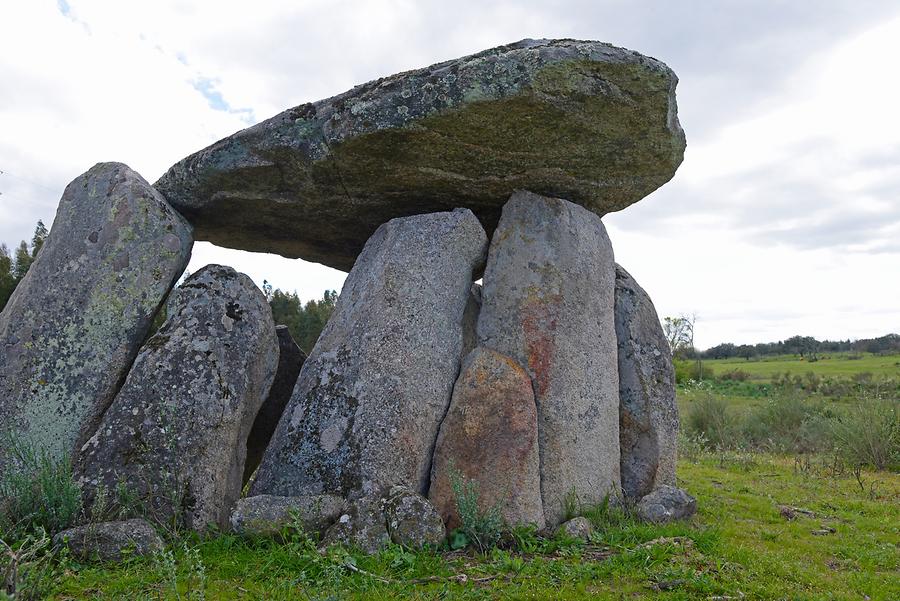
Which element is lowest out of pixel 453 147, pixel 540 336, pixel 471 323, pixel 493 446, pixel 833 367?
pixel 493 446

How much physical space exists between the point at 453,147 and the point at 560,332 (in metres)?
2.48

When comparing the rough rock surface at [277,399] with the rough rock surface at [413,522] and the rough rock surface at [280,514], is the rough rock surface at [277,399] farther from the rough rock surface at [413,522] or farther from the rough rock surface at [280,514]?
the rough rock surface at [413,522]

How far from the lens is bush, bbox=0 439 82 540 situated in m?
6.23

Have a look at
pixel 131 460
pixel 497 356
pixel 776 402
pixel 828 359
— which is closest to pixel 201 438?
pixel 131 460

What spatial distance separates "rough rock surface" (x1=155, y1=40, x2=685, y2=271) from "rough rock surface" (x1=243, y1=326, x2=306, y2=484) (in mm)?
1823

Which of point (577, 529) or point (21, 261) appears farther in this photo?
point (21, 261)

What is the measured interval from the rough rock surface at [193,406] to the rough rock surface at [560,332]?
2.73 m

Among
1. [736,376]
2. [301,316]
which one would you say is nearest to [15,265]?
[301,316]

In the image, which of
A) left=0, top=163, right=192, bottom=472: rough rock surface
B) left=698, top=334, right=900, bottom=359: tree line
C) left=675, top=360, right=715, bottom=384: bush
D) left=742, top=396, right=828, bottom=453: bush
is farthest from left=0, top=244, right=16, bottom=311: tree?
left=698, top=334, right=900, bottom=359: tree line

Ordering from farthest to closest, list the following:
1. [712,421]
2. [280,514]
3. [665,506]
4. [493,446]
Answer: [712,421]
[665,506]
[493,446]
[280,514]

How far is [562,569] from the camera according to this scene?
18.7ft

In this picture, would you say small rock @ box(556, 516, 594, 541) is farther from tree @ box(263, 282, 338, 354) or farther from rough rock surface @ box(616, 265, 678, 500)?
tree @ box(263, 282, 338, 354)

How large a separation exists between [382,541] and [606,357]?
3.75 metres

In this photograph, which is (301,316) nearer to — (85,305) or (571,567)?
(85,305)
